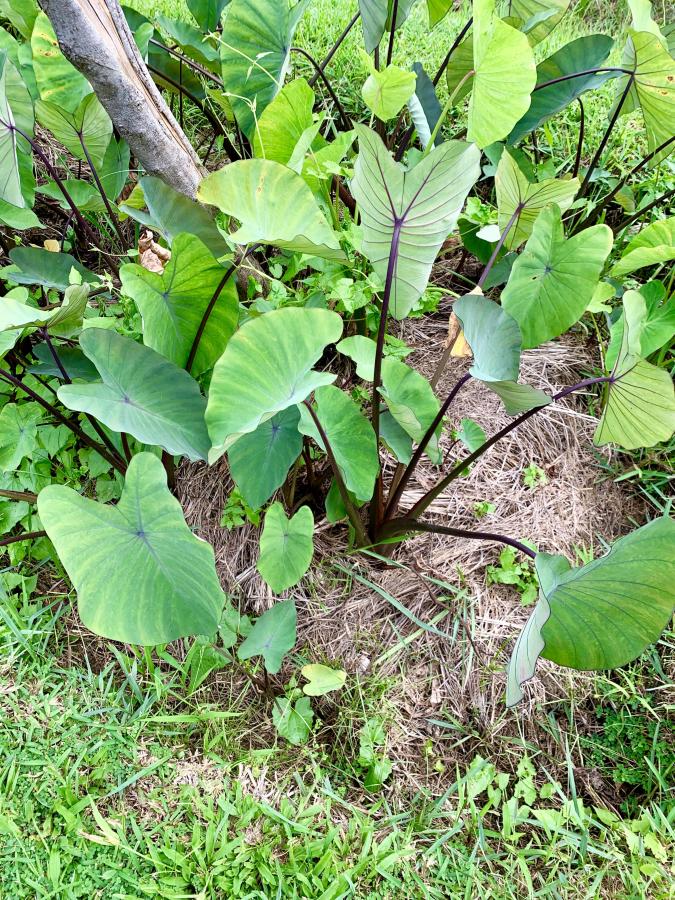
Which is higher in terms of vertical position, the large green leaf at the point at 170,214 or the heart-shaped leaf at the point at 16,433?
the large green leaf at the point at 170,214

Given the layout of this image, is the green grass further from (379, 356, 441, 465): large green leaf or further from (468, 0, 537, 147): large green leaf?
(468, 0, 537, 147): large green leaf

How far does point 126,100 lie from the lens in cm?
115

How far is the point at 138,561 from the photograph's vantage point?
90cm

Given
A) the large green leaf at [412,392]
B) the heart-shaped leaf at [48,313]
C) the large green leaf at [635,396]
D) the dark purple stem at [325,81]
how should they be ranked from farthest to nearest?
1. the dark purple stem at [325,81]
2. the large green leaf at [412,392]
3. the large green leaf at [635,396]
4. the heart-shaped leaf at [48,313]

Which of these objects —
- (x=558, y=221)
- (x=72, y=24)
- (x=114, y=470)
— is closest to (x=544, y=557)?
(x=558, y=221)

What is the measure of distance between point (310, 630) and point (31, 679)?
61 centimetres

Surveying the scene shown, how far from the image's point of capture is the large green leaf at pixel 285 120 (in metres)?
1.12

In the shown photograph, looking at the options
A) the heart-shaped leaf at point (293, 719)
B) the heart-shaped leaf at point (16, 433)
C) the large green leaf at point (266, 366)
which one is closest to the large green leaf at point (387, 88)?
the large green leaf at point (266, 366)

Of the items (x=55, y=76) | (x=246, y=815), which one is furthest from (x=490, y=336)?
(x=55, y=76)

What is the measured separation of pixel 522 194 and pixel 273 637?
0.97 metres

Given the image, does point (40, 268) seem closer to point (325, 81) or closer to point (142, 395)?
point (142, 395)

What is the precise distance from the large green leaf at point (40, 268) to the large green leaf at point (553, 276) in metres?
0.90

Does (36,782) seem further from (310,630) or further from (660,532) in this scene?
(660,532)

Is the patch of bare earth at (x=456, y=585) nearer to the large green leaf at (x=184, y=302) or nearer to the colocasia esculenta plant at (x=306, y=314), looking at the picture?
the colocasia esculenta plant at (x=306, y=314)
